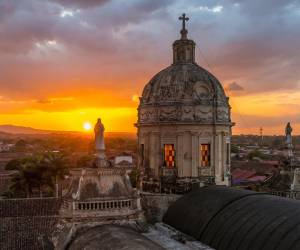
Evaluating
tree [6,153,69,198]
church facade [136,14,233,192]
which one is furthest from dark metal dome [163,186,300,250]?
tree [6,153,69,198]

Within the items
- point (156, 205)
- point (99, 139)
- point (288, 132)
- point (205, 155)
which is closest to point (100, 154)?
point (99, 139)

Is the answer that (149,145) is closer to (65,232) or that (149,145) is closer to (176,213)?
(176,213)

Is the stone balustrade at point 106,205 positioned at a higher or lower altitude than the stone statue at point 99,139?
lower

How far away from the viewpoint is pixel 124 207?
19812 mm

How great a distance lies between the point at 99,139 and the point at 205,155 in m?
8.46

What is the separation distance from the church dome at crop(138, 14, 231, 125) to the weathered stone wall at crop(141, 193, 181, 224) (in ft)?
15.3

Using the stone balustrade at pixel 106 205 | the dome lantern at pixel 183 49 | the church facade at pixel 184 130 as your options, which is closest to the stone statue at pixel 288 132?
the church facade at pixel 184 130

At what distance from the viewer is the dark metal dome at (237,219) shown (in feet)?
51.2

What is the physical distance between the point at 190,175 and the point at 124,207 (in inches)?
302

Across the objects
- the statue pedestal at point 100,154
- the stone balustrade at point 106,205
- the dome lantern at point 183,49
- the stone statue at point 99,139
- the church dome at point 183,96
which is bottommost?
the stone balustrade at point 106,205

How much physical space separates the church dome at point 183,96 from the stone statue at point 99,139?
6.46 metres

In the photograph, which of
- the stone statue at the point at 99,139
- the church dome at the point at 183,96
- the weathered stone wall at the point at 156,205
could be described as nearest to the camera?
the stone statue at the point at 99,139

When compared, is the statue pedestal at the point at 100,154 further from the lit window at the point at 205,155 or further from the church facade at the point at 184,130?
the lit window at the point at 205,155

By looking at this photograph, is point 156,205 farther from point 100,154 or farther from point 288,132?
point 288,132
